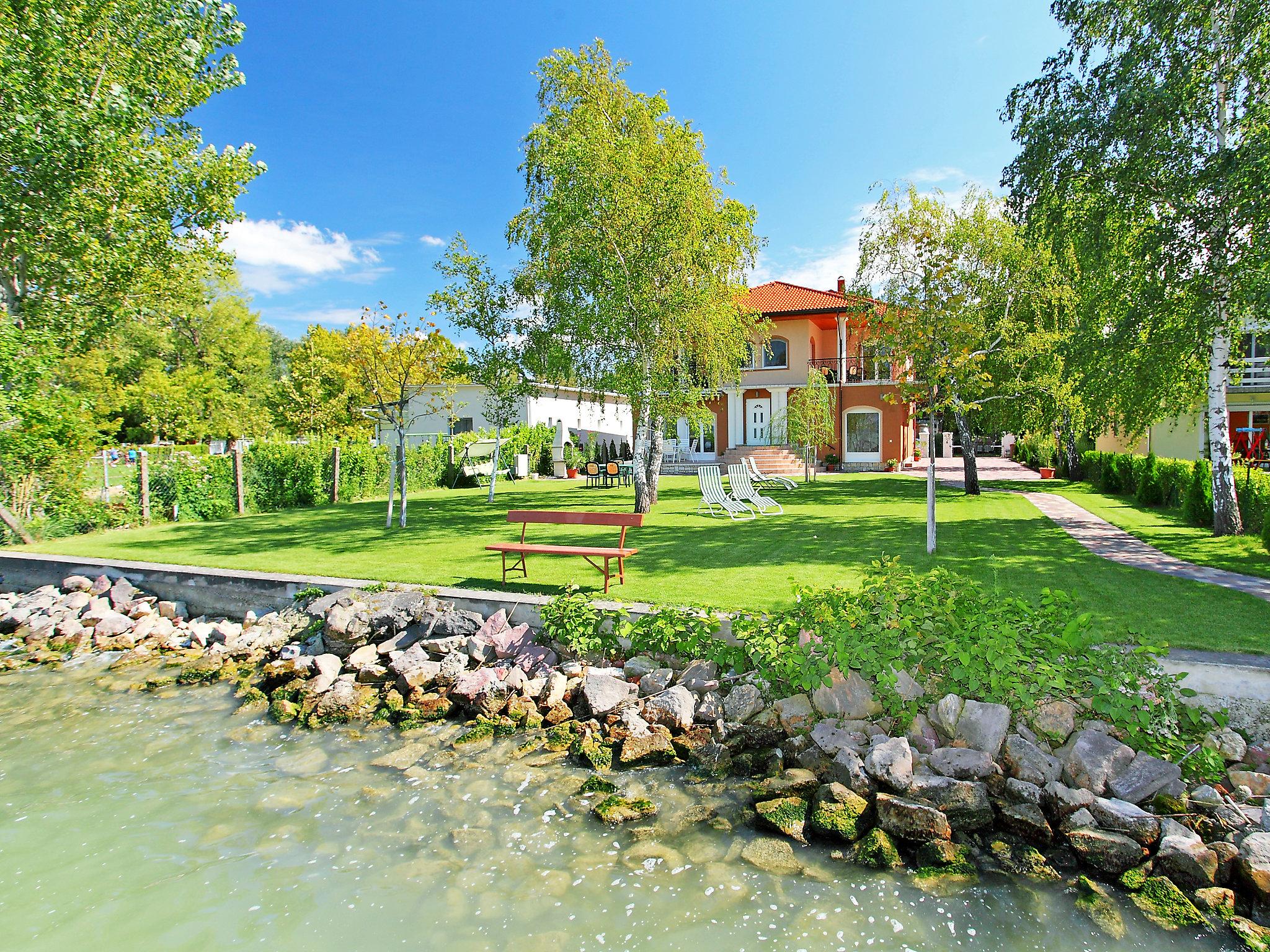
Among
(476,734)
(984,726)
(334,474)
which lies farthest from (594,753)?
(334,474)

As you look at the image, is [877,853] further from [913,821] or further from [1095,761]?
[1095,761]

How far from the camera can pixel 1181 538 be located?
445 inches

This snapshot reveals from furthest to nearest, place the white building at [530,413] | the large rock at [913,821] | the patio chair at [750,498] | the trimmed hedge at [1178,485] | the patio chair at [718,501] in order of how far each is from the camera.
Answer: the white building at [530,413]
the patio chair at [750,498]
the patio chair at [718,501]
the trimmed hedge at [1178,485]
the large rock at [913,821]

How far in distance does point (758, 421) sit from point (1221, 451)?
1984 centimetres

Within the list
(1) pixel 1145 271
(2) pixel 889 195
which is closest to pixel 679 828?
(1) pixel 1145 271

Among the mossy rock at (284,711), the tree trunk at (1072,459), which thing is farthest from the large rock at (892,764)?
the tree trunk at (1072,459)

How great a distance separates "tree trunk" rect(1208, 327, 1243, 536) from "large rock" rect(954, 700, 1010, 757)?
29.6ft

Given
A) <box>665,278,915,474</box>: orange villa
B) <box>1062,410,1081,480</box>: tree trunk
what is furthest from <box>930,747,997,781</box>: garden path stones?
<box>665,278,915,474</box>: orange villa

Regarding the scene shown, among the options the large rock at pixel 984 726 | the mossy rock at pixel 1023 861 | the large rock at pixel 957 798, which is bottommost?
the mossy rock at pixel 1023 861

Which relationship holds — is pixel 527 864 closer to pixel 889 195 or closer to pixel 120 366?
pixel 889 195

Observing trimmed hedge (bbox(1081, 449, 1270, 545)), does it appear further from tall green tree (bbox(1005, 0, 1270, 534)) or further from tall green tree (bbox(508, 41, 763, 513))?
tall green tree (bbox(508, 41, 763, 513))

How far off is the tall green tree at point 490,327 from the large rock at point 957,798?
1195cm

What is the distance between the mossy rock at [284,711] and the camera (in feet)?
22.7

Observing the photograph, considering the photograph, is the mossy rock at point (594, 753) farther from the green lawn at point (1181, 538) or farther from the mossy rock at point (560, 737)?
the green lawn at point (1181, 538)
